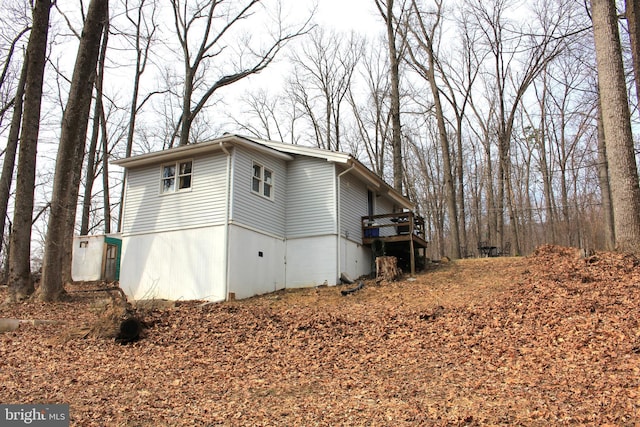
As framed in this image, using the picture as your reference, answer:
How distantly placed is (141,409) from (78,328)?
4178 millimetres

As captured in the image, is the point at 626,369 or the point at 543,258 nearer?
the point at 626,369

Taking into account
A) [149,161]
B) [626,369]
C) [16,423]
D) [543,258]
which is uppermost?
[149,161]

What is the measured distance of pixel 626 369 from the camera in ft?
18.6

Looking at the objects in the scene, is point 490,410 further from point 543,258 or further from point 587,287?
point 543,258

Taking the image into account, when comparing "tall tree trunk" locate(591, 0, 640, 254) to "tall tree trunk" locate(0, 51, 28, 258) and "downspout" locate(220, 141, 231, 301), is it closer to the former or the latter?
"downspout" locate(220, 141, 231, 301)

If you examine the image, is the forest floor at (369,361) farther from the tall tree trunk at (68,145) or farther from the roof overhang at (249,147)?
the roof overhang at (249,147)

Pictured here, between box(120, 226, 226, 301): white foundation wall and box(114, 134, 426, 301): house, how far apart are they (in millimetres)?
30

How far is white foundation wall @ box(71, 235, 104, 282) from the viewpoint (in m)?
20.0

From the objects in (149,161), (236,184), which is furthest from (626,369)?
(149,161)

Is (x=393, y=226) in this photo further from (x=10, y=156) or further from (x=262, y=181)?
(x=10, y=156)

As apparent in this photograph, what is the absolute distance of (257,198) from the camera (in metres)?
15.1

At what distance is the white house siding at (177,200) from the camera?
557 inches

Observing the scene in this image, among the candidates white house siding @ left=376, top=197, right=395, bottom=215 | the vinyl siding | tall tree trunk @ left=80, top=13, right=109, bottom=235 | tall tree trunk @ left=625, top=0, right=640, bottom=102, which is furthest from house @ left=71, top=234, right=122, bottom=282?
tall tree trunk @ left=625, top=0, right=640, bottom=102

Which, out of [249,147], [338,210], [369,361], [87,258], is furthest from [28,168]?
[369,361]
